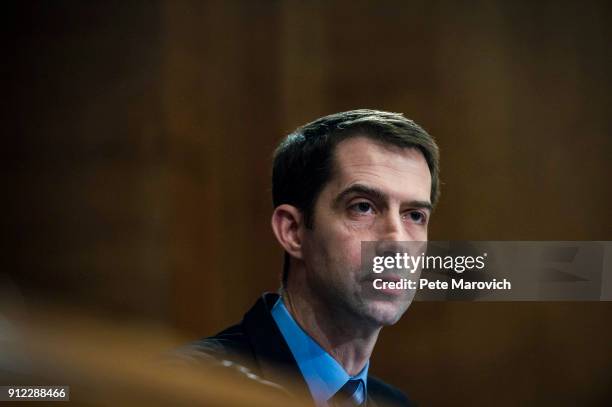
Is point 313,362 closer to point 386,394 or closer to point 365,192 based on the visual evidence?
point 386,394

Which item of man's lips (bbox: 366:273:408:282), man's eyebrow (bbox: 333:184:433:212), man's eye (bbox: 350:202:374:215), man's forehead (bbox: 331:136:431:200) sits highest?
man's forehead (bbox: 331:136:431:200)

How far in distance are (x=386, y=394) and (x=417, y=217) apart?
0.35 meters

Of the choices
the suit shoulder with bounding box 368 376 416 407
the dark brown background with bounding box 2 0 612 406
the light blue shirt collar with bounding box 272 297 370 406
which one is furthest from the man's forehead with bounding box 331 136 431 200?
the suit shoulder with bounding box 368 376 416 407

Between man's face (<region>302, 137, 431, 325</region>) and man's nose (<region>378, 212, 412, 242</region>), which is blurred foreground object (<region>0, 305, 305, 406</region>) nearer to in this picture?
man's face (<region>302, 137, 431, 325</region>)

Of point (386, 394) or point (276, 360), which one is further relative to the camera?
point (386, 394)

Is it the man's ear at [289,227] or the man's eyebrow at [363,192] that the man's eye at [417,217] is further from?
the man's ear at [289,227]

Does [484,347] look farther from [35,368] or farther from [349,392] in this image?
[35,368]

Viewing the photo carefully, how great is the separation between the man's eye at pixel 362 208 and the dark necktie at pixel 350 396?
307 mm

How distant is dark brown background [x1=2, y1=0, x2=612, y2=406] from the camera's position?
4.97 ft

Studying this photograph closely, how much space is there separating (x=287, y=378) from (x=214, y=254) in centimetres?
29

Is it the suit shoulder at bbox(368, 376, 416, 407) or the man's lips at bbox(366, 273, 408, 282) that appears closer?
the man's lips at bbox(366, 273, 408, 282)

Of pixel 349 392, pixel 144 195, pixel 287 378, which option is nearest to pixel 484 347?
pixel 349 392

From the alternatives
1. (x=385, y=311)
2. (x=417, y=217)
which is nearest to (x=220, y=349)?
(x=385, y=311)

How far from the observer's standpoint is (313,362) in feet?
4.55
